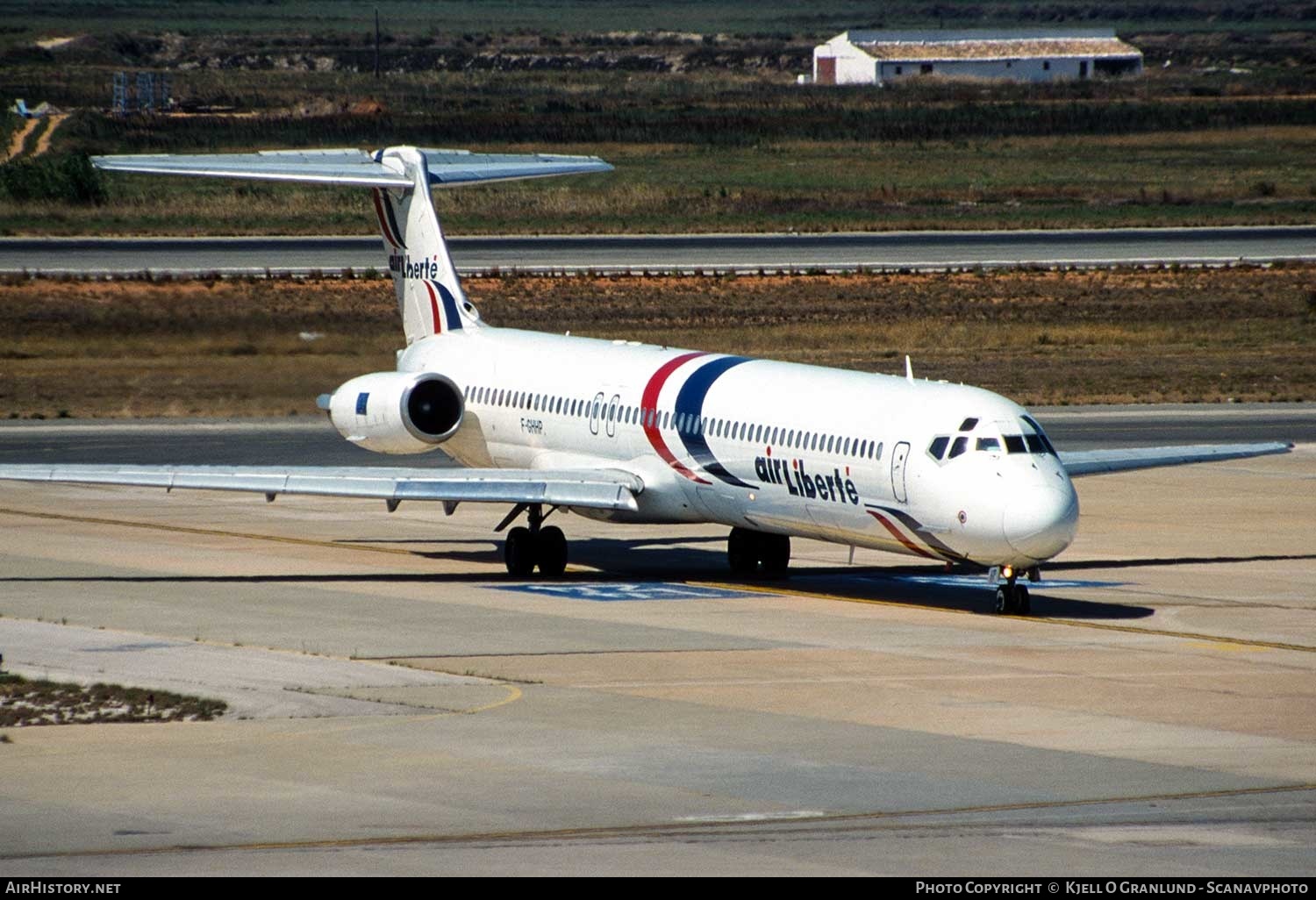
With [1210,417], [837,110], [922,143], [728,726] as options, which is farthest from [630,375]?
[837,110]

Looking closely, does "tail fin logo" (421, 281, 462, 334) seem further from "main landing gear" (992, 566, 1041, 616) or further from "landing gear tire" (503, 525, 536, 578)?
"main landing gear" (992, 566, 1041, 616)

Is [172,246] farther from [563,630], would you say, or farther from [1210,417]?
[563,630]

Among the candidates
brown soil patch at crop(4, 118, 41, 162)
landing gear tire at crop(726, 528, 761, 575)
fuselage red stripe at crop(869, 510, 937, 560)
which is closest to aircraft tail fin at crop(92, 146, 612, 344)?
landing gear tire at crop(726, 528, 761, 575)

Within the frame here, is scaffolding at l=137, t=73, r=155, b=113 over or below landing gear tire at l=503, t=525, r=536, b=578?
over

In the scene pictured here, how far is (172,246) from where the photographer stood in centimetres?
7925

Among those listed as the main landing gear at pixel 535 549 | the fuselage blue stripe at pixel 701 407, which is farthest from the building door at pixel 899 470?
the main landing gear at pixel 535 549

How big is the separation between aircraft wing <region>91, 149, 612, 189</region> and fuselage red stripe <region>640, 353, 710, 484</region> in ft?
21.1

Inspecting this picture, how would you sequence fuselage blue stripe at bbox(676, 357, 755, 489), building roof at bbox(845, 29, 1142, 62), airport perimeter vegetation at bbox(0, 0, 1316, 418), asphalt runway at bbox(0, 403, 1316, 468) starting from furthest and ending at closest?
1. building roof at bbox(845, 29, 1142, 62)
2. airport perimeter vegetation at bbox(0, 0, 1316, 418)
3. asphalt runway at bbox(0, 403, 1316, 468)
4. fuselage blue stripe at bbox(676, 357, 755, 489)

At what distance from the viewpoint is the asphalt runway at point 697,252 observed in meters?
74.2

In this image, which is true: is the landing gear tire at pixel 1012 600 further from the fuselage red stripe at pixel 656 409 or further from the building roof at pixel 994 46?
the building roof at pixel 994 46

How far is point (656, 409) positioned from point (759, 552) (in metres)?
2.76

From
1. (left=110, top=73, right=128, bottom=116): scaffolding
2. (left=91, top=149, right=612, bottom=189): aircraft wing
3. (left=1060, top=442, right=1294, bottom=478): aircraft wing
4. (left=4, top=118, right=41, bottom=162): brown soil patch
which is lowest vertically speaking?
(left=1060, top=442, right=1294, bottom=478): aircraft wing

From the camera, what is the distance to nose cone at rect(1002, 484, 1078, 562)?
83.6ft

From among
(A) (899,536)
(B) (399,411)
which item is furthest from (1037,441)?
(B) (399,411)
